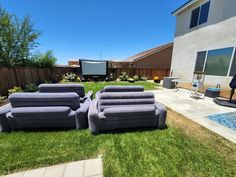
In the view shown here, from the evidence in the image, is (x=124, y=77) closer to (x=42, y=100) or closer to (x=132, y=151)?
(x=42, y=100)

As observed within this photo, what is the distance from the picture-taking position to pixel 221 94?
6.82 metres

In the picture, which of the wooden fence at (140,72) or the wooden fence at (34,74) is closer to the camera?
the wooden fence at (34,74)

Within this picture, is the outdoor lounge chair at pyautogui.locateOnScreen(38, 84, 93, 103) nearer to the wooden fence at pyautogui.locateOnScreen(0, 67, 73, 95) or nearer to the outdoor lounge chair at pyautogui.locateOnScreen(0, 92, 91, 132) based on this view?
the outdoor lounge chair at pyautogui.locateOnScreen(0, 92, 91, 132)

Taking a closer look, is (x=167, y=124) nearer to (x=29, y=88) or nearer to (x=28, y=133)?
(x=28, y=133)

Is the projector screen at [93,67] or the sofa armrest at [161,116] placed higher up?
the projector screen at [93,67]

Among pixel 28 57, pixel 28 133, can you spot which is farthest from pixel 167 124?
pixel 28 57

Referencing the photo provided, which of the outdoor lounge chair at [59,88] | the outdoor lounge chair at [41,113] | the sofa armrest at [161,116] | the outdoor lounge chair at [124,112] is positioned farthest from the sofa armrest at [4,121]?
the sofa armrest at [161,116]

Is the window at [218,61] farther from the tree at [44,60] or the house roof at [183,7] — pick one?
the tree at [44,60]

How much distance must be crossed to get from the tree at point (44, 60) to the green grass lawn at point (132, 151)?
998 centimetres

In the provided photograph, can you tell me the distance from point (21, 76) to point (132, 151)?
9.46 metres

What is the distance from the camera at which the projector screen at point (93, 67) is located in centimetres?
1461

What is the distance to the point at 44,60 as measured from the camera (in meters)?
11.5

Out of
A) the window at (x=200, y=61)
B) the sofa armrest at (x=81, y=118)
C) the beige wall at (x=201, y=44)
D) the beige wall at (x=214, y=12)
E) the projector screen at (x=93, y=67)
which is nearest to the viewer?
the sofa armrest at (x=81, y=118)

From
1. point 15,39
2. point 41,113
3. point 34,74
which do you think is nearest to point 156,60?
point 34,74
